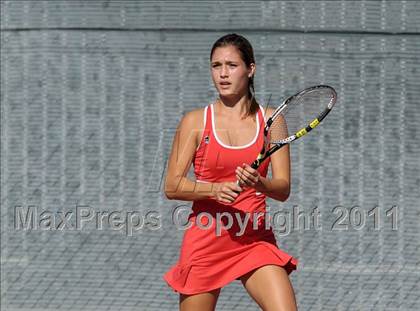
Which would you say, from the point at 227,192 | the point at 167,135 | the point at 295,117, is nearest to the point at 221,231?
the point at 227,192

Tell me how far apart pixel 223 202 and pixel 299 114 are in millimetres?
665

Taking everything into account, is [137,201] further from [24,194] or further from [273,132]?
[273,132]

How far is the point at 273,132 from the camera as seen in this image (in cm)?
437

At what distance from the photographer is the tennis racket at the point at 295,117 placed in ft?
14.1

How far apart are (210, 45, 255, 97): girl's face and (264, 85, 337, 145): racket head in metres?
0.20

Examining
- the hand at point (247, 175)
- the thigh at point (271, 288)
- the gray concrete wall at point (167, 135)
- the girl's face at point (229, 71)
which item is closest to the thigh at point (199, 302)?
the thigh at point (271, 288)

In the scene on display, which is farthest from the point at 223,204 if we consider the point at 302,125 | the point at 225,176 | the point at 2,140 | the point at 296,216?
the point at 2,140

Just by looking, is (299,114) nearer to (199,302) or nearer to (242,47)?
(242,47)

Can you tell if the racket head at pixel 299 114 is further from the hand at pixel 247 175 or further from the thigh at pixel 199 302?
the thigh at pixel 199 302

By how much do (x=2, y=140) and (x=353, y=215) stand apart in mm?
2242

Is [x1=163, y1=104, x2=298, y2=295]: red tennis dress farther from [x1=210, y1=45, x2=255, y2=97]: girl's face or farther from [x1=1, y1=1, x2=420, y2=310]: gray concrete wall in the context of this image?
[x1=1, y1=1, x2=420, y2=310]: gray concrete wall

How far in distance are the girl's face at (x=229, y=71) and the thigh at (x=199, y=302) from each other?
0.83 metres

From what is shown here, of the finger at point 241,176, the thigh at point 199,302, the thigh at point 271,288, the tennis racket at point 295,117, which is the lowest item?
the thigh at point 199,302

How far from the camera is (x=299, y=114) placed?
4.67 m
